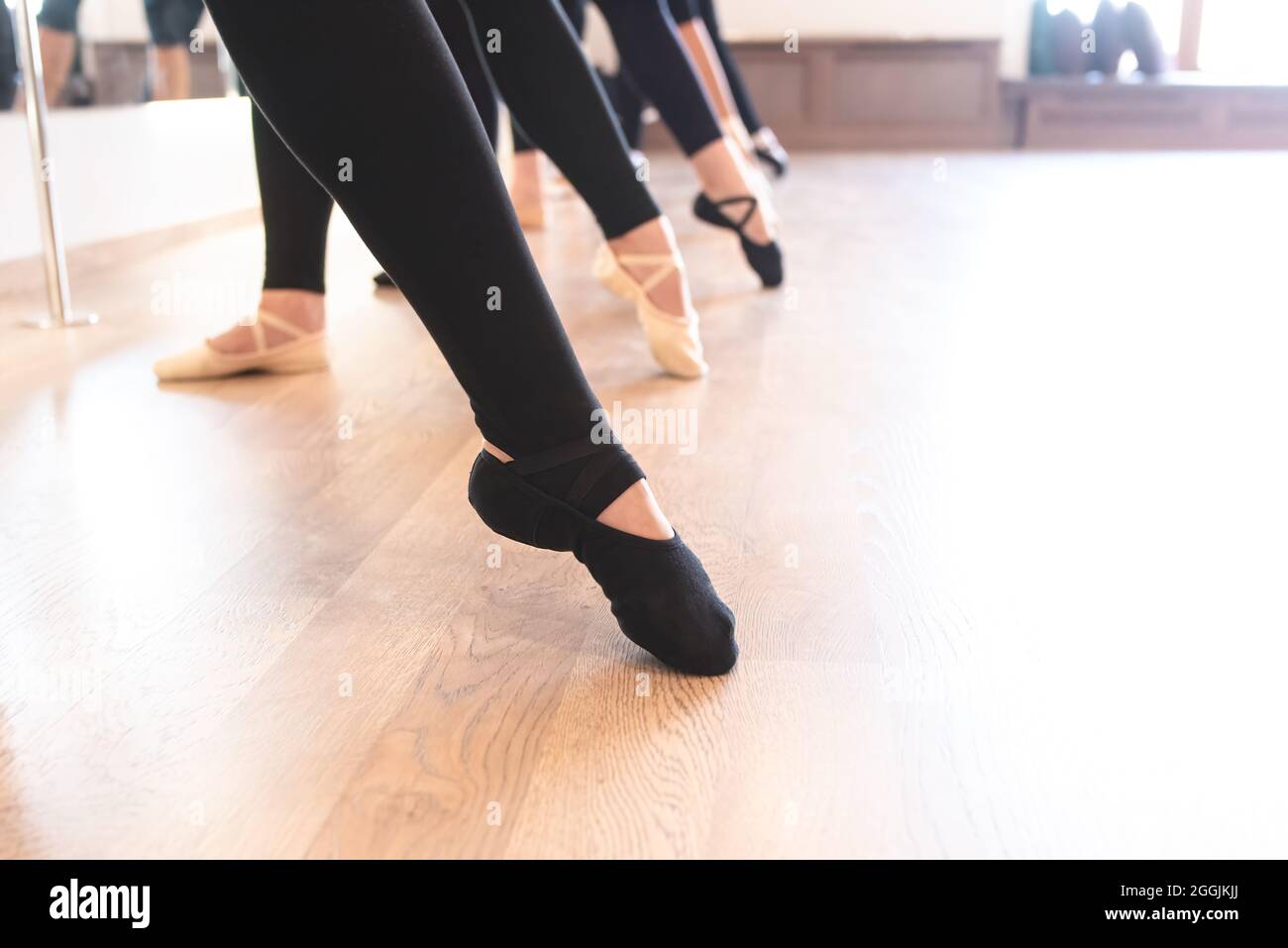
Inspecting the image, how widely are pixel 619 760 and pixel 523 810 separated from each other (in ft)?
0.19

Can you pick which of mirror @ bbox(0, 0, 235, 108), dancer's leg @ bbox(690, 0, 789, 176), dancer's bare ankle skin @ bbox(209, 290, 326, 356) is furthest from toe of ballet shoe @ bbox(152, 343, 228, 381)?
dancer's leg @ bbox(690, 0, 789, 176)

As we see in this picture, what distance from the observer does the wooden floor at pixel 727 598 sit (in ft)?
1.81

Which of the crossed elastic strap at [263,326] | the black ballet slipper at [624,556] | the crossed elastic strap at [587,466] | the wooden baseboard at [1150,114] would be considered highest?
the crossed elastic strap at [587,466]

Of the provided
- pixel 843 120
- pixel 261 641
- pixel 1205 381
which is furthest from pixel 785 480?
pixel 843 120

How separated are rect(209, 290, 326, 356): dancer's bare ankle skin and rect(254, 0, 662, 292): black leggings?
1 cm

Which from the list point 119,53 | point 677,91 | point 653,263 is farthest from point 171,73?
point 653,263

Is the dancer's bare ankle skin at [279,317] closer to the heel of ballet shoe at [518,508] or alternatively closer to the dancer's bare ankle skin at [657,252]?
the dancer's bare ankle skin at [657,252]

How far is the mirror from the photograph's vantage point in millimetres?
2195

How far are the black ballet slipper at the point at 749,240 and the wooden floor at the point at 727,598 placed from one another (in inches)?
10.2

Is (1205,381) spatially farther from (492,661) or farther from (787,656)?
(492,661)

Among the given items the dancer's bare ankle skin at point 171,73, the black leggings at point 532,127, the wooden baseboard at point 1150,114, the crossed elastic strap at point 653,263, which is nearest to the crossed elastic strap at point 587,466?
the black leggings at point 532,127

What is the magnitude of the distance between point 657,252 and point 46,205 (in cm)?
92

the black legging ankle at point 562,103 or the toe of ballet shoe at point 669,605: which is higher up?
the black legging ankle at point 562,103

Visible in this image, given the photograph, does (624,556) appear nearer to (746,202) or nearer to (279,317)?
(279,317)
